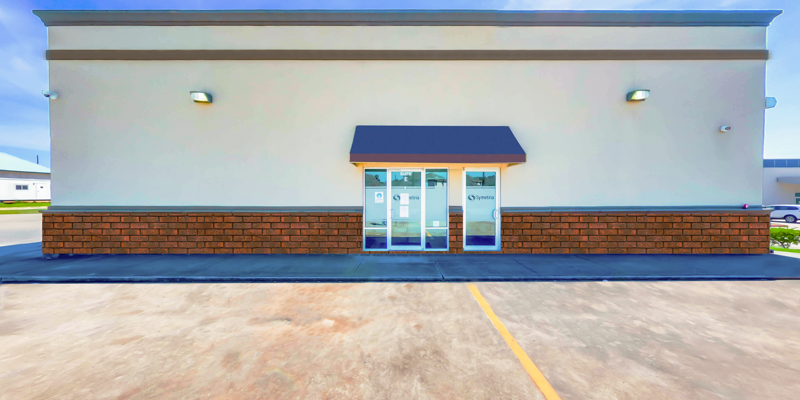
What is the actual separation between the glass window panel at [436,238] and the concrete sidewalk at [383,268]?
0.63 metres

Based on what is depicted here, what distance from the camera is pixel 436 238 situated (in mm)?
8508

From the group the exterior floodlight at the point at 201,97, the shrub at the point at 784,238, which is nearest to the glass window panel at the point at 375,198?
the exterior floodlight at the point at 201,97

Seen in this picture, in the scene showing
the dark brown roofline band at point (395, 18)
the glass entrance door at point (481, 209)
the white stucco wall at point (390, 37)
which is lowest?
the glass entrance door at point (481, 209)

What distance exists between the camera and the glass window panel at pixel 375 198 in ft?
27.3

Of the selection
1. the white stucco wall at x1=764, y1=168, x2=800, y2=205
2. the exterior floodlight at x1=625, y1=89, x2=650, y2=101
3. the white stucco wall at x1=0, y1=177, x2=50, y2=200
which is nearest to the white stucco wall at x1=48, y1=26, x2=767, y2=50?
the exterior floodlight at x1=625, y1=89, x2=650, y2=101

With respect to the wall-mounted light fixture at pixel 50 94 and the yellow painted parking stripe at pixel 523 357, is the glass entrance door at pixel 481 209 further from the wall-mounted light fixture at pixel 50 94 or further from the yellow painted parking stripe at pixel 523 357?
the wall-mounted light fixture at pixel 50 94

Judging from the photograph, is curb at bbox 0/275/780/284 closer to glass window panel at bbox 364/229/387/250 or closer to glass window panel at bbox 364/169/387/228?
glass window panel at bbox 364/229/387/250

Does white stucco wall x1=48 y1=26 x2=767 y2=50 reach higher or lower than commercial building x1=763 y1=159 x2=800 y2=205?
higher

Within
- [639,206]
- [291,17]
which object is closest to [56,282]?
[291,17]

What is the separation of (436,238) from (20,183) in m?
66.1

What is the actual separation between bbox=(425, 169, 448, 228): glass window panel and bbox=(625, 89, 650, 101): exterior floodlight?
5800 mm

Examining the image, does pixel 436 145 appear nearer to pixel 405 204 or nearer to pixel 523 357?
pixel 405 204

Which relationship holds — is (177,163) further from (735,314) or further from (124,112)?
(735,314)

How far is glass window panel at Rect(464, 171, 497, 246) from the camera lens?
8352mm
